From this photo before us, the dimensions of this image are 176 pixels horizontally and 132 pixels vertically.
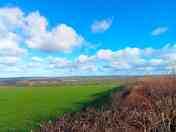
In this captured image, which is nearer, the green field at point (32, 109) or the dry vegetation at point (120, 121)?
A: the dry vegetation at point (120, 121)

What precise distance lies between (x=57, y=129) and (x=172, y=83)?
19201mm

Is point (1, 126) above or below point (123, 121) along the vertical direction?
below

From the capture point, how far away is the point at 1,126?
29.3 metres

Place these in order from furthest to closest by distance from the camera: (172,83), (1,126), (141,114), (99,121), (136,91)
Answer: (136,91) < (1,126) < (172,83) < (141,114) < (99,121)

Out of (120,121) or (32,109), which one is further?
(32,109)

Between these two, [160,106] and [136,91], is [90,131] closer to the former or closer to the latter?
[160,106]

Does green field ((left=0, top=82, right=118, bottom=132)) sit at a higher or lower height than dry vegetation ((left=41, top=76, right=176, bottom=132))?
lower

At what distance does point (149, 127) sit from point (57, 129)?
4.00ft

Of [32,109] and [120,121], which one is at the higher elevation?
[120,121]

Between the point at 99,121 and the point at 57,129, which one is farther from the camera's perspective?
the point at 99,121

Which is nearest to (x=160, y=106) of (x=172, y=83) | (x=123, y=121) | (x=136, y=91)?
(x=123, y=121)

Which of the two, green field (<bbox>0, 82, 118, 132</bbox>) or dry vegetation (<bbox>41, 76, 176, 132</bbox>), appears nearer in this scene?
dry vegetation (<bbox>41, 76, 176, 132</bbox>)

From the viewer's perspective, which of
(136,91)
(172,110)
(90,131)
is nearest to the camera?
(90,131)

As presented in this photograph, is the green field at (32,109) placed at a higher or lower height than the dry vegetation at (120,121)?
lower
